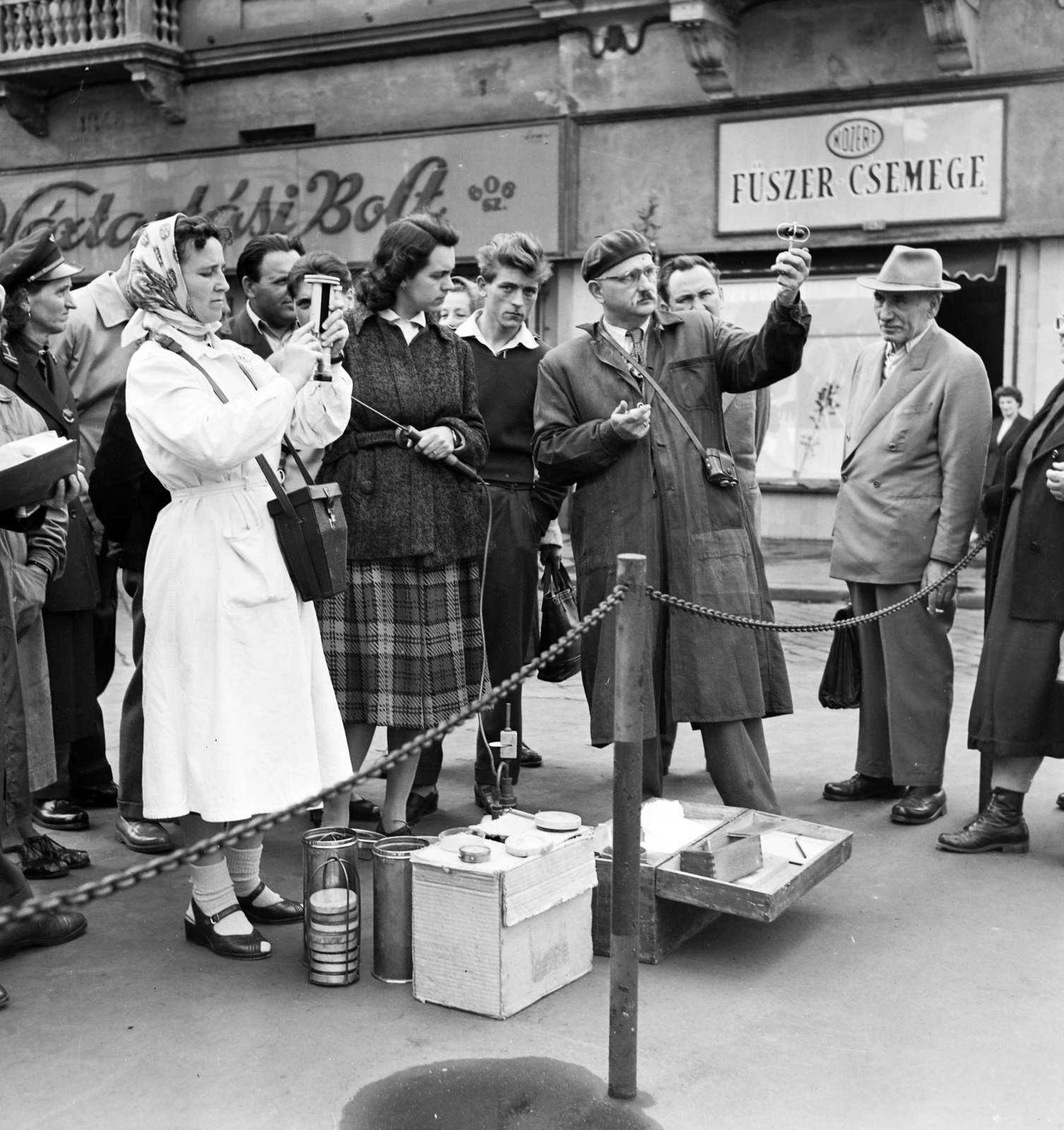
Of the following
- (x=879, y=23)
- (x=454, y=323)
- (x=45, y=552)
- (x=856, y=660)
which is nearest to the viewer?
(x=45, y=552)

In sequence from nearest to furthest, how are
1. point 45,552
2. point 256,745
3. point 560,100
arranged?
1. point 256,745
2. point 45,552
3. point 560,100

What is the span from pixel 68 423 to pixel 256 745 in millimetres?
1841

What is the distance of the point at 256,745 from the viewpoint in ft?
12.6

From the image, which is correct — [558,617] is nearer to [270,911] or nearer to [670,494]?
[670,494]

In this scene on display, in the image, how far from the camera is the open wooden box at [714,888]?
3.89 metres

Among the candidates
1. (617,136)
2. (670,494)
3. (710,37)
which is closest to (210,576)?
(670,494)

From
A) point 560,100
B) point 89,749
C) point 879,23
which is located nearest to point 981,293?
point 879,23

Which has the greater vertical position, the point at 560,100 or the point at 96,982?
the point at 560,100

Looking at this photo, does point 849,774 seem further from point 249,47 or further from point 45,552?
point 249,47

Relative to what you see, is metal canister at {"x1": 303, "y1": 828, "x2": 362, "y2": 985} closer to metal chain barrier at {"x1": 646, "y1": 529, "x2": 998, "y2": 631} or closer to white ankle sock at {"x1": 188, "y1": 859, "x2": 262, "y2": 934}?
white ankle sock at {"x1": 188, "y1": 859, "x2": 262, "y2": 934}

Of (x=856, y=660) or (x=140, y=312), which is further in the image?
(x=856, y=660)

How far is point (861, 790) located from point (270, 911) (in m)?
2.55

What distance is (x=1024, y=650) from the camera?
195 inches

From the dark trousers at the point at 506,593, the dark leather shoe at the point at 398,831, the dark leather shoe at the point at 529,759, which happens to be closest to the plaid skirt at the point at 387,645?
the dark leather shoe at the point at 398,831
